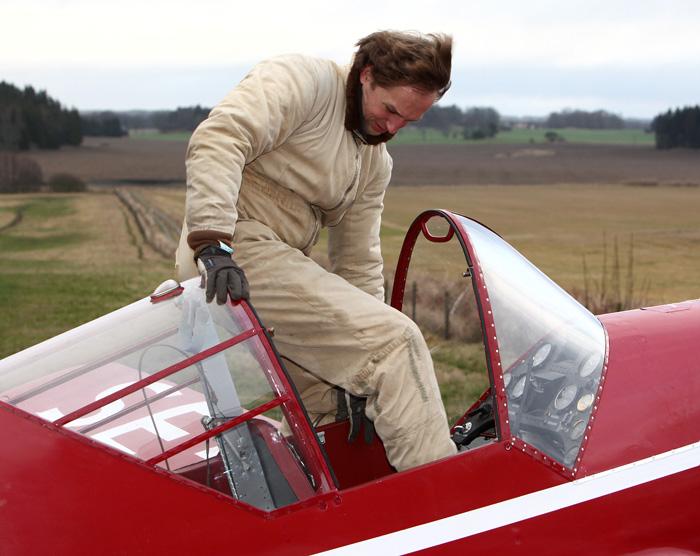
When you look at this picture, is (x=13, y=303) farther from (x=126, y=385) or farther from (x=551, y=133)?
(x=551, y=133)

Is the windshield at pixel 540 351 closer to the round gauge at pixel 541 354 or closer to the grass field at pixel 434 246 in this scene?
the round gauge at pixel 541 354

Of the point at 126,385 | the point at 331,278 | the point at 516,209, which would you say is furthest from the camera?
the point at 516,209

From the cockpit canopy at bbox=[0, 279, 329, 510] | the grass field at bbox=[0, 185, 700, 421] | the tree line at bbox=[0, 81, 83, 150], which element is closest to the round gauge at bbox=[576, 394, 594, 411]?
the grass field at bbox=[0, 185, 700, 421]

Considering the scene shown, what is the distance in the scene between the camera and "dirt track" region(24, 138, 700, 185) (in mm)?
63156

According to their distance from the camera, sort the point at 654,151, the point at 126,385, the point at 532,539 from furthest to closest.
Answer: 1. the point at 654,151
2. the point at 532,539
3. the point at 126,385

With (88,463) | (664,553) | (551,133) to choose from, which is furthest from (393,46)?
(551,133)

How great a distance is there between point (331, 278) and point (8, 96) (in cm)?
7802

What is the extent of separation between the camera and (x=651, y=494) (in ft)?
8.47

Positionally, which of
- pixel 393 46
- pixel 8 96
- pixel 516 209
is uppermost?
pixel 8 96

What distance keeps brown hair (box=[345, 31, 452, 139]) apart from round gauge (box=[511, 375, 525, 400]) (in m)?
1.09

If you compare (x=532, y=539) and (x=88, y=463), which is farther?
(x=532, y=539)

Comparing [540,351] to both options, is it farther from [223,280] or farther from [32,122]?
[32,122]

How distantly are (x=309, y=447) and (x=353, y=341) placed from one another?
0.46m

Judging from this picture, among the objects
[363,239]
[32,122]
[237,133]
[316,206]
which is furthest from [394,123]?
[32,122]
